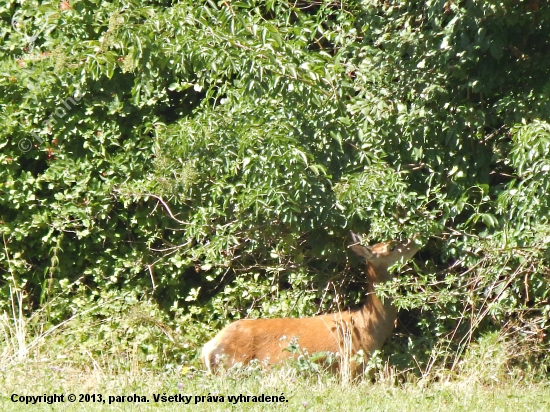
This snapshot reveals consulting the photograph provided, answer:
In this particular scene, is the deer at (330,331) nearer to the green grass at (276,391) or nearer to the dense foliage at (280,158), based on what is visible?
the dense foliage at (280,158)

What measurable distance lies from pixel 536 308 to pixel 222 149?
296 cm

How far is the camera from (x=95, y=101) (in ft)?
27.8

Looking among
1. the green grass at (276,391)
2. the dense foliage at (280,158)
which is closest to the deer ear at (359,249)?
the dense foliage at (280,158)

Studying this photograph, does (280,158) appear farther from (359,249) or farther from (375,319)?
(375,319)

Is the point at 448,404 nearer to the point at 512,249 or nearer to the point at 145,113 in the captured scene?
the point at 512,249

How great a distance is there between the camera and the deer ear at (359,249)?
716cm

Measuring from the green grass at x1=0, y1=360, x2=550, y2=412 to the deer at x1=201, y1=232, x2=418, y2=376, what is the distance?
0.68 m

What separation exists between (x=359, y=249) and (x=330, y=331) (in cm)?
81

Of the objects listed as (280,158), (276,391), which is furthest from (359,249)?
(276,391)

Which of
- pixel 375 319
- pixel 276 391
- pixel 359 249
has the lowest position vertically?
pixel 375 319

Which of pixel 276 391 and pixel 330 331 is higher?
pixel 276 391

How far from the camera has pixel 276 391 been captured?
523 centimetres

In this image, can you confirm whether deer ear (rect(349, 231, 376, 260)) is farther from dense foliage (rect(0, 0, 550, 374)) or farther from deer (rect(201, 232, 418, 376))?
dense foliage (rect(0, 0, 550, 374))

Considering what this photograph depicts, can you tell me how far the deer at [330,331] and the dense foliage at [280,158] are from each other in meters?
0.24
